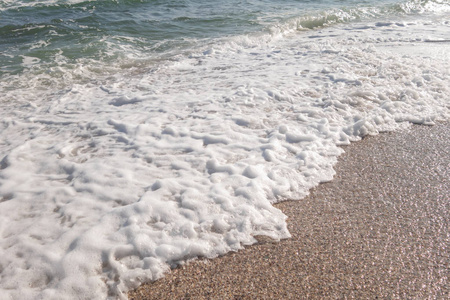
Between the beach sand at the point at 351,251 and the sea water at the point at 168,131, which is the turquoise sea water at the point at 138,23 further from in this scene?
the beach sand at the point at 351,251

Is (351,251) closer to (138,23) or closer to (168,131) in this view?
(168,131)

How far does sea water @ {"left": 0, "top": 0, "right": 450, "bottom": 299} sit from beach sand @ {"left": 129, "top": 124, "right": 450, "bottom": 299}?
14 cm

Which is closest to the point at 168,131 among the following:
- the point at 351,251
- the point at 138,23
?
the point at 351,251

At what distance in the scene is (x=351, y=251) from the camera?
230cm

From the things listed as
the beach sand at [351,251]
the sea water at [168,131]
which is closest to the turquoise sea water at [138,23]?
the sea water at [168,131]

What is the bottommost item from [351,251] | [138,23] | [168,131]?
[351,251]

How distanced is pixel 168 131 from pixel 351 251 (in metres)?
2.55

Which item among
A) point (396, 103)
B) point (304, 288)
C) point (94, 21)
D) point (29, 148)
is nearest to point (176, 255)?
point (304, 288)

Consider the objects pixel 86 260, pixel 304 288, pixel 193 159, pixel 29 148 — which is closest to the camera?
pixel 304 288

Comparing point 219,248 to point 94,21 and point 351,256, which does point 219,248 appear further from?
point 94,21

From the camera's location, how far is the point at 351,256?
88.8 inches

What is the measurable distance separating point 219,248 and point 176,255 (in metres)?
0.31

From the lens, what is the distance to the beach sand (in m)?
2.03

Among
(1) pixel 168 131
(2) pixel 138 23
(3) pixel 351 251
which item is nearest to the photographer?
(3) pixel 351 251
